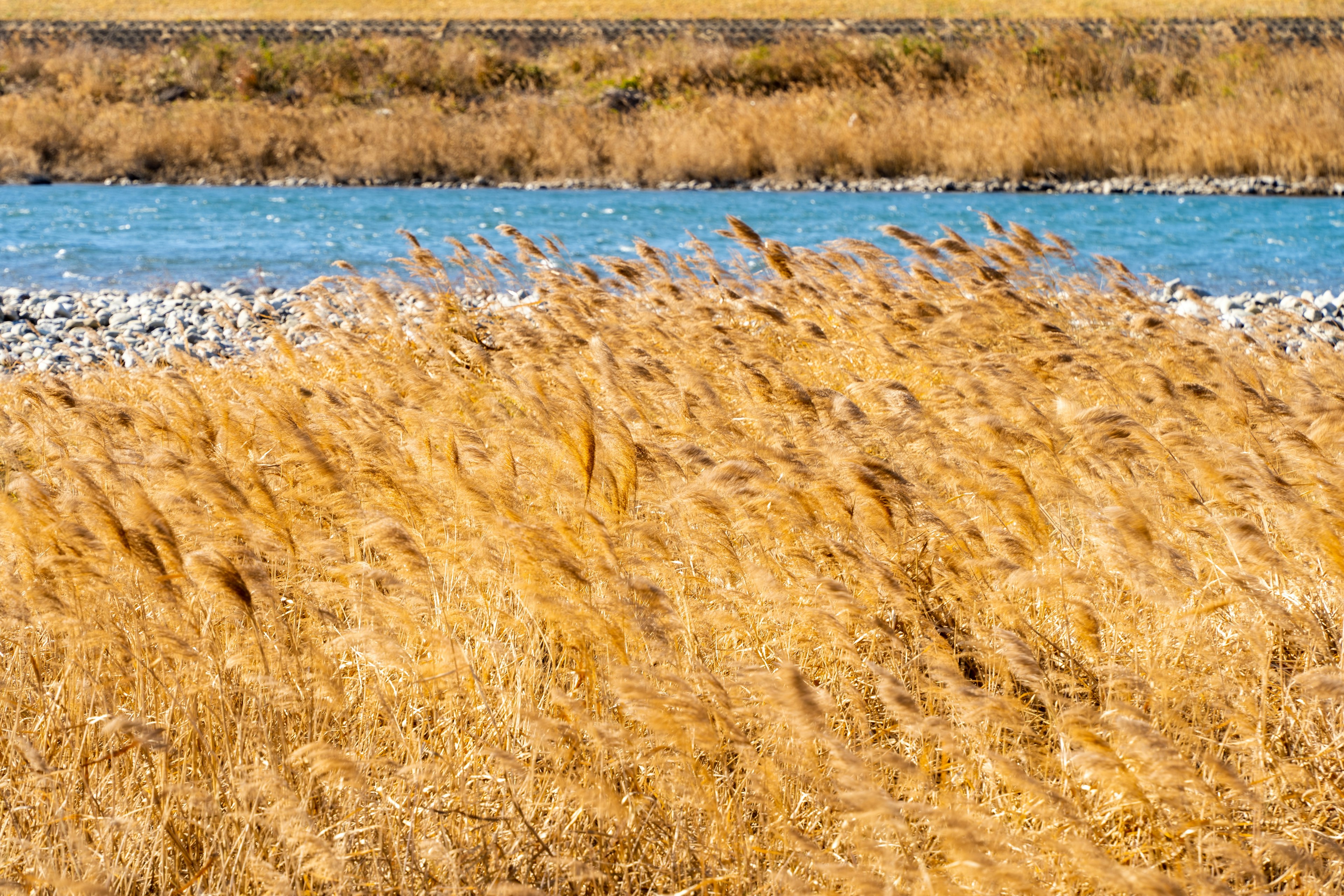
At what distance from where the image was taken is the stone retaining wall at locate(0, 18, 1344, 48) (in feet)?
81.0

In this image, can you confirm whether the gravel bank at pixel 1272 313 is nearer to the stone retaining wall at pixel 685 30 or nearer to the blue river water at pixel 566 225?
the blue river water at pixel 566 225

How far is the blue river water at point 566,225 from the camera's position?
1188 centimetres

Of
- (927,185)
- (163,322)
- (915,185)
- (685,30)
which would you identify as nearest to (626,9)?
(685,30)

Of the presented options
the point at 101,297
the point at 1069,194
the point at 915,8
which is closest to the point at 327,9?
the point at 915,8

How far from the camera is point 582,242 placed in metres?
13.2

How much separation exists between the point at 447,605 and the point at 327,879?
893 mm

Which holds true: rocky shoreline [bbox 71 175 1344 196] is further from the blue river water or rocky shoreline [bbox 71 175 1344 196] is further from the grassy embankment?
the blue river water

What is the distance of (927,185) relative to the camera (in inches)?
754

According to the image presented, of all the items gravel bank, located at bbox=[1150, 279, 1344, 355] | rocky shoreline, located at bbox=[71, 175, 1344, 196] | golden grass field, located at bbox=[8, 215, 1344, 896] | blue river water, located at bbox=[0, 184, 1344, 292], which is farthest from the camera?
rocky shoreline, located at bbox=[71, 175, 1344, 196]

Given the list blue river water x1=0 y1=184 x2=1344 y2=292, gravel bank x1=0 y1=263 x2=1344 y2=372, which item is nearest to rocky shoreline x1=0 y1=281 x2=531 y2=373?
gravel bank x1=0 y1=263 x2=1344 y2=372

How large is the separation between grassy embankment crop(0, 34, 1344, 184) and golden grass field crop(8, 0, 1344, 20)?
49.6 feet

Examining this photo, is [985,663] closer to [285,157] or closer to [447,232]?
[447,232]

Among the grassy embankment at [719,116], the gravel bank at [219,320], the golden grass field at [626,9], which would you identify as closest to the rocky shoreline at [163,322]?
the gravel bank at [219,320]

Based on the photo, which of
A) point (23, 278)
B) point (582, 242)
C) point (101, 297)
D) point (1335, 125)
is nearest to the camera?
point (101, 297)
